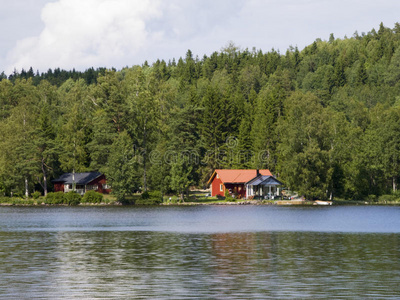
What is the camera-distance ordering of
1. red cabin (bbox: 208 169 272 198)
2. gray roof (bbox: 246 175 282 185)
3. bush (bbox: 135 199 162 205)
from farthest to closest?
red cabin (bbox: 208 169 272 198)
gray roof (bbox: 246 175 282 185)
bush (bbox: 135 199 162 205)

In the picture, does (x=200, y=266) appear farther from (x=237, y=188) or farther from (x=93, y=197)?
(x=237, y=188)

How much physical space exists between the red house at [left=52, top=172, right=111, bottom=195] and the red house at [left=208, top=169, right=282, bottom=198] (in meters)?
21.6

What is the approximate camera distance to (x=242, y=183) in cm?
11694

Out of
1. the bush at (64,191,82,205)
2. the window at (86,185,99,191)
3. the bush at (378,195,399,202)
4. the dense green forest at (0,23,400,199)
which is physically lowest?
the bush at (378,195,399,202)

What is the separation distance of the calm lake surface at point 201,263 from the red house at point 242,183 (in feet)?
193

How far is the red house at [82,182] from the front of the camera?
116 metres

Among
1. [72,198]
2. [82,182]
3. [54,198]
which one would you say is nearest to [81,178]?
[82,182]

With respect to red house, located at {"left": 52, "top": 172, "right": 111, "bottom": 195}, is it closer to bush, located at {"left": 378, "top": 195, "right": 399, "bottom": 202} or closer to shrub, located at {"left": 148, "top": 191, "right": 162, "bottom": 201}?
shrub, located at {"left": 148, "top": 191, "right": 162, "bottom": 201}

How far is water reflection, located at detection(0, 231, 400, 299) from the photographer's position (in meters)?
22.6

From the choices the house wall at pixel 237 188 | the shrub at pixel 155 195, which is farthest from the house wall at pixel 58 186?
the house wall at pixel 237 188

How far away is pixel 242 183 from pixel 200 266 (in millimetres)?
87730

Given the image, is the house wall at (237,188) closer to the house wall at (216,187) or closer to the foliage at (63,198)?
the house wall at (216,187)

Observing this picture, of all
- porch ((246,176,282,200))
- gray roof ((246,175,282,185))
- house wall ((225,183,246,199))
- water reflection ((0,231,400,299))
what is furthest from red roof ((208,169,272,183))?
water reflection ((0,231,400,299))

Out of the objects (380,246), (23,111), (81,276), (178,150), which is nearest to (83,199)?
(178,150)
